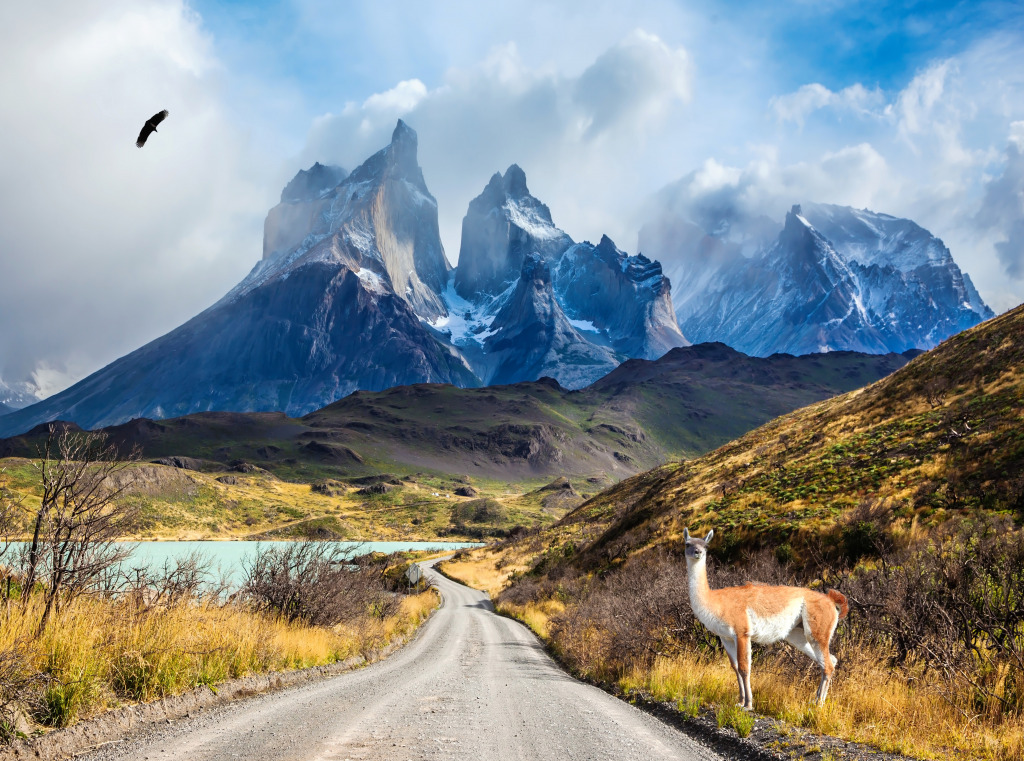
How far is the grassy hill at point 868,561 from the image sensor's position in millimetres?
7512

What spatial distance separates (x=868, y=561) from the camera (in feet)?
68.9

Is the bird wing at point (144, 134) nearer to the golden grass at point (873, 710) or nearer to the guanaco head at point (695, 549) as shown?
the guanaco head at point (695, 549)

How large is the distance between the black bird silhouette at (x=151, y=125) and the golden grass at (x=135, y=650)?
24.2 feet

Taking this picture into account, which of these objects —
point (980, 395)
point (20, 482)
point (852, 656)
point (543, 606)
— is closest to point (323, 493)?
point (20, 482)

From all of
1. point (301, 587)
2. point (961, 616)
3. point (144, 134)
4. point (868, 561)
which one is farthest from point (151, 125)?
point (868, 561)

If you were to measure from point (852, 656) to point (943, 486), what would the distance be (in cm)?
1978

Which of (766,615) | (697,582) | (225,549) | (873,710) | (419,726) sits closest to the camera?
(873,710)

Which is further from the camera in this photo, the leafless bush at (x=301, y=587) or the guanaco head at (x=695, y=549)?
the leafless bush at (x=301, y=587)

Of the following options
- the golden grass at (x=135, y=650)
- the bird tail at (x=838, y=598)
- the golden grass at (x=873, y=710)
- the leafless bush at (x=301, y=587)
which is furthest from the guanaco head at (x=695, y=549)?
the leafless bush at (x=301, y=587)

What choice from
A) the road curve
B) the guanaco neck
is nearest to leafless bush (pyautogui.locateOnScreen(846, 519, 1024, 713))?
the guanaco neck

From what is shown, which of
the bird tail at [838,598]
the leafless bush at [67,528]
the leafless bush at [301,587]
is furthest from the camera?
the leafless bush at [301,587]

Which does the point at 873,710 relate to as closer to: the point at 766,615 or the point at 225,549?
the point at 766,615

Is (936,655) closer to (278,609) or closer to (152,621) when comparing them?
(152,621)

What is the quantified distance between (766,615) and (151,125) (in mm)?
12322
